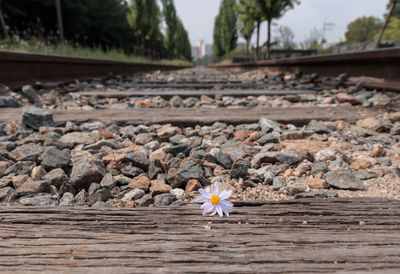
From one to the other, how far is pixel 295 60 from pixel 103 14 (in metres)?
27.9

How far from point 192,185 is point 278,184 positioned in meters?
0.37

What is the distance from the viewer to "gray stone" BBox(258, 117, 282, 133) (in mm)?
1959

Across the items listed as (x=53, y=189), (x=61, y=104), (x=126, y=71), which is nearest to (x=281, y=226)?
(x=53, y=189)

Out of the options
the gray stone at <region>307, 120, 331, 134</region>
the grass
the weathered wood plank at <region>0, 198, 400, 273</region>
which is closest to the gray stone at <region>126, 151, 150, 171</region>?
the weathered wood plank at <region>0, 198, 400, 273</region>

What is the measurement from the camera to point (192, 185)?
1206mm

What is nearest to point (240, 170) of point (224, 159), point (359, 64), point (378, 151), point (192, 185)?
point (224, 159)

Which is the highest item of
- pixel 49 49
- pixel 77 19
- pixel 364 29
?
pixel 364 29

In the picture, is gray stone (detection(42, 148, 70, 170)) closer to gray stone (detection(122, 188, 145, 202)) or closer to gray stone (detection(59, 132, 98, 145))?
gray stone (detection(59, 132, 98, 145))

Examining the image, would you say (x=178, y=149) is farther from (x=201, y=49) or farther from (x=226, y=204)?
(x=201, y=49)

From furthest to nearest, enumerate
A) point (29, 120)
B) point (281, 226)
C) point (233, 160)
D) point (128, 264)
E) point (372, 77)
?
point (372, 77)
point (29, 120)
point (233, 160)
point (281, 226)
point (128, 264)

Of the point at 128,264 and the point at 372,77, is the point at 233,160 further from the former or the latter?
the point at 372,77

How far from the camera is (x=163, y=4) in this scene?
44500 millimetres

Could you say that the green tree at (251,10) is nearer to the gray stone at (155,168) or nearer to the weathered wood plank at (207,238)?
the gray stone at (155,168)

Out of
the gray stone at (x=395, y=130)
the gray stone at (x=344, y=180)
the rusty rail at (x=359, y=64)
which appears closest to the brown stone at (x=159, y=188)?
the gray stone at (x=344, y=180)
